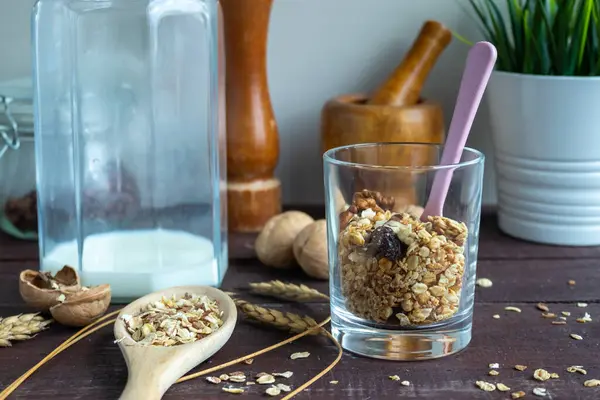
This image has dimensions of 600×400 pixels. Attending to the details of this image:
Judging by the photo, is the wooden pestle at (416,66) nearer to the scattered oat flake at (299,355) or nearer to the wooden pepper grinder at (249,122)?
the wooden pepper grinder at (249,122)

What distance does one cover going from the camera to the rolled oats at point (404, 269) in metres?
0.50

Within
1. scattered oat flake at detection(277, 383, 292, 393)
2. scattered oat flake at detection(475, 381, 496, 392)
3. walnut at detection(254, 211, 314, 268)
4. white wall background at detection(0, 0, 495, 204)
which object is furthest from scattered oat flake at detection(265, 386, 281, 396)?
white wall background at detection(0, 0, 495, 204)

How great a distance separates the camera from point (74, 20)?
0.65 meters

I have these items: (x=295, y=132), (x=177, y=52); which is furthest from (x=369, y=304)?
(x=295, y=132)

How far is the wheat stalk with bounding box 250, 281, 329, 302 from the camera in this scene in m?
0.62

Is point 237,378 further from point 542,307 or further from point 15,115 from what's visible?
point 15,115

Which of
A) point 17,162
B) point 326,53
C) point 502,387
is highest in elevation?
point 326,53

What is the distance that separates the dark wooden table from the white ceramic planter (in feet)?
0.30

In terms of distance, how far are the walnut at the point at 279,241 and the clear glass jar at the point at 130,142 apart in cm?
4

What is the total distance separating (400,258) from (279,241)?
0.71ft

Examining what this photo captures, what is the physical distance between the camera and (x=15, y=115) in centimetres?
75

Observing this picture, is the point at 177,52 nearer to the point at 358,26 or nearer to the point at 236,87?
the point at 236,87

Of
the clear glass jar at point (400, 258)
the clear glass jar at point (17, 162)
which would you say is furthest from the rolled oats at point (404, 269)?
the clear glass jar at point (17, 162)

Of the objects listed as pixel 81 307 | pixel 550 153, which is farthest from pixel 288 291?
pixel 550 153
